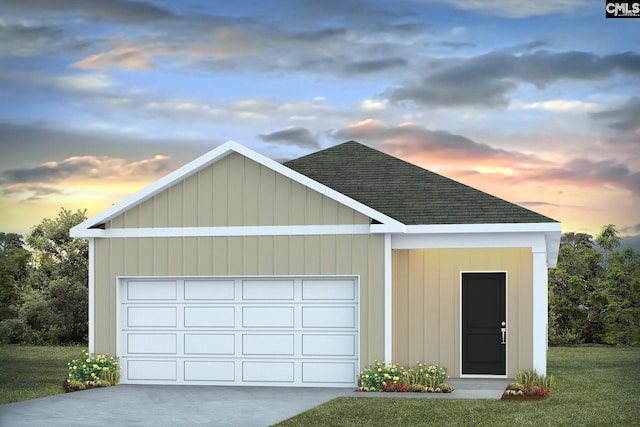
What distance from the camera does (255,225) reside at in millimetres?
18844

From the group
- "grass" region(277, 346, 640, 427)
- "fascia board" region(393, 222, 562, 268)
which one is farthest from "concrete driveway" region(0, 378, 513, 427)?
"fascia board" region(393, 222, 562, 268)

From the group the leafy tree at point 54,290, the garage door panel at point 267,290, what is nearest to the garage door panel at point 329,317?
the garage door panel at point 267,290

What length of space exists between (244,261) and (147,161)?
1134 cm

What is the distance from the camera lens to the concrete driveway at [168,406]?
1418cm

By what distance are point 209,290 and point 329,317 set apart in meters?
2.46

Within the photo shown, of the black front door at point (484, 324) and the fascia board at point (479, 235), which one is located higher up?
the fascia board at point (479, 235)

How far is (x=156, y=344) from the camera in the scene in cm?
1933

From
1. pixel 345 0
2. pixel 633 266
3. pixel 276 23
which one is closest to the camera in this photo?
pixel 345 0

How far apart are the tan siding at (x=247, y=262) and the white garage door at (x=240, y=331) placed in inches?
10.0

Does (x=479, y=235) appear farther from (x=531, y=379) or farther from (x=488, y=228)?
(x=531, y=379)

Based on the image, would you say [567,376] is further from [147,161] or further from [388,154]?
[147,161]

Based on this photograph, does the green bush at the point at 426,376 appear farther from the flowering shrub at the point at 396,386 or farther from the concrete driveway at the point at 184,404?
the concrete driveway at the point at 184,404

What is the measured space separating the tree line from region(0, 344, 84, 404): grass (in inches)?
68.4

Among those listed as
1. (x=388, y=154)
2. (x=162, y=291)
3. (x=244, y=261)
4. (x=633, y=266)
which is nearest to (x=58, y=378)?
(x=162, y=291)
